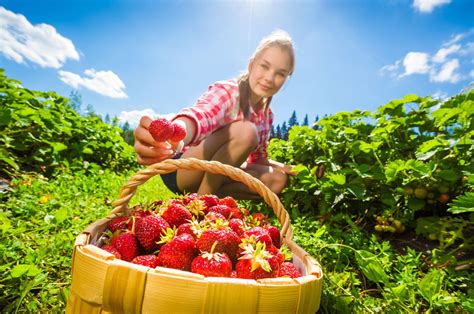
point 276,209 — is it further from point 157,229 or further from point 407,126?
point 407,126

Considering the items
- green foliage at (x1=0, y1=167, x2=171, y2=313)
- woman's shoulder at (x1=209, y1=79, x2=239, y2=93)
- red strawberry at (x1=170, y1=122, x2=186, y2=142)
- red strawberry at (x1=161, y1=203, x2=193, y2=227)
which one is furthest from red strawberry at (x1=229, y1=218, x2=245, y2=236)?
woman's shoulder at (x1=209, y1=79, x2=239, y2=93)

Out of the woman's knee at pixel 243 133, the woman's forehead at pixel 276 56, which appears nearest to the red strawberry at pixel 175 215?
the woman's knee at pixel 243 133

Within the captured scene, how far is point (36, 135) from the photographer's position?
3887 millimetres

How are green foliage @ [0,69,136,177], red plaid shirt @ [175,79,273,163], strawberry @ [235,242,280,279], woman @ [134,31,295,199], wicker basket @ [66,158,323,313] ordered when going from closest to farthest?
wicker basket @ [66,158,323,313] → strawberry @ [235,242,280,279] → red plaid shirt @ [175,79,273,163] → woman @ [134,31,295,199] → green foliage @ [0,69,136,177]

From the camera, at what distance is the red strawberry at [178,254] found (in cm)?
96

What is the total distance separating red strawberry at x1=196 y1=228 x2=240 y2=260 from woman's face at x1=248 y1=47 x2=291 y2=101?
190 centimetres

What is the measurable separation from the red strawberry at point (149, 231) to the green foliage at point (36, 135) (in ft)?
8.20

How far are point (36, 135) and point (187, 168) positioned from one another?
355cm

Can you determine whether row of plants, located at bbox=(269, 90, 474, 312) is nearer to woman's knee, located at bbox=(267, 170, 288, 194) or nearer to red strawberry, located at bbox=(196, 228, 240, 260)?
woman's knee, located at bbox=(267, 170, 288, 194)

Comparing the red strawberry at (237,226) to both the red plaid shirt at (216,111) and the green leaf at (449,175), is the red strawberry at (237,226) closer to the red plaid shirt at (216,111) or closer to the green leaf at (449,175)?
the red plaid shirt at (216,111)

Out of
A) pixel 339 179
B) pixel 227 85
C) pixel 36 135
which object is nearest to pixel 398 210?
pixel 339 179

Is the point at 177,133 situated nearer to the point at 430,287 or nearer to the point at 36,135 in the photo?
the point at 430,287

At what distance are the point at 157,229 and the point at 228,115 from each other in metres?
1.62

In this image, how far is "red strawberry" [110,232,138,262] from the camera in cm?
102
